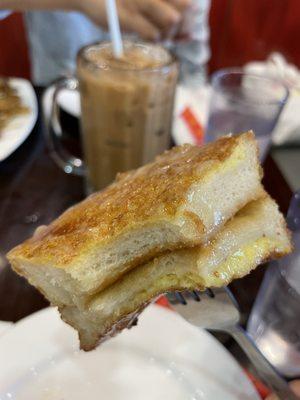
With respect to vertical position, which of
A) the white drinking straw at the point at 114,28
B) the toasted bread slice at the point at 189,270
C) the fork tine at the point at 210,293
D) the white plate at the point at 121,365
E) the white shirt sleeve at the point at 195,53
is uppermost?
the white drinking straw at the point at 114,28

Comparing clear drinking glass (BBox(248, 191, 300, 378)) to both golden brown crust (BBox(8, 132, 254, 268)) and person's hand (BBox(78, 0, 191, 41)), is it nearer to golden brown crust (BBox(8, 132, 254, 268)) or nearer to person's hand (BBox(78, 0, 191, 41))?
golden brown crust (BBox(8, 132, 254, 268))

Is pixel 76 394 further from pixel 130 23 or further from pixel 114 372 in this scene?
pixel 130 23

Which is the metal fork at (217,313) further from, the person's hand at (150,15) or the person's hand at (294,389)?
the person's hand at (150,15)

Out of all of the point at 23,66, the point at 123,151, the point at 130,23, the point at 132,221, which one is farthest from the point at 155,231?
the point at 23,66

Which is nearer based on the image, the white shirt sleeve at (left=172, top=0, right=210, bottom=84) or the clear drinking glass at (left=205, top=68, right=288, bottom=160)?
the clear drinking glass at (left=205, top=68, right=288, bottom=160)

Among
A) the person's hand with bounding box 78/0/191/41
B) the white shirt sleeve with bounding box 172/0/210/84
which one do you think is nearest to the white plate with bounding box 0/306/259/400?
the person's hand with bounding box 78/0/191/41

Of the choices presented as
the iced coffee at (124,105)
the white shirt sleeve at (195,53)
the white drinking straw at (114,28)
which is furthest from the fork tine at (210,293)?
the white shirt sleeve at (195,53)

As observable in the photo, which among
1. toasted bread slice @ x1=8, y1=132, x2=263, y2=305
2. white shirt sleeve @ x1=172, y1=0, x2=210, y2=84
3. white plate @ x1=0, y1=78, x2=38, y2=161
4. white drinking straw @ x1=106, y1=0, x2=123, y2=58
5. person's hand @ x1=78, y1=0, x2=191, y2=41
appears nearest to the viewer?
toasted bread slice @ x1=8, y1=132, x2=263, y2=305
